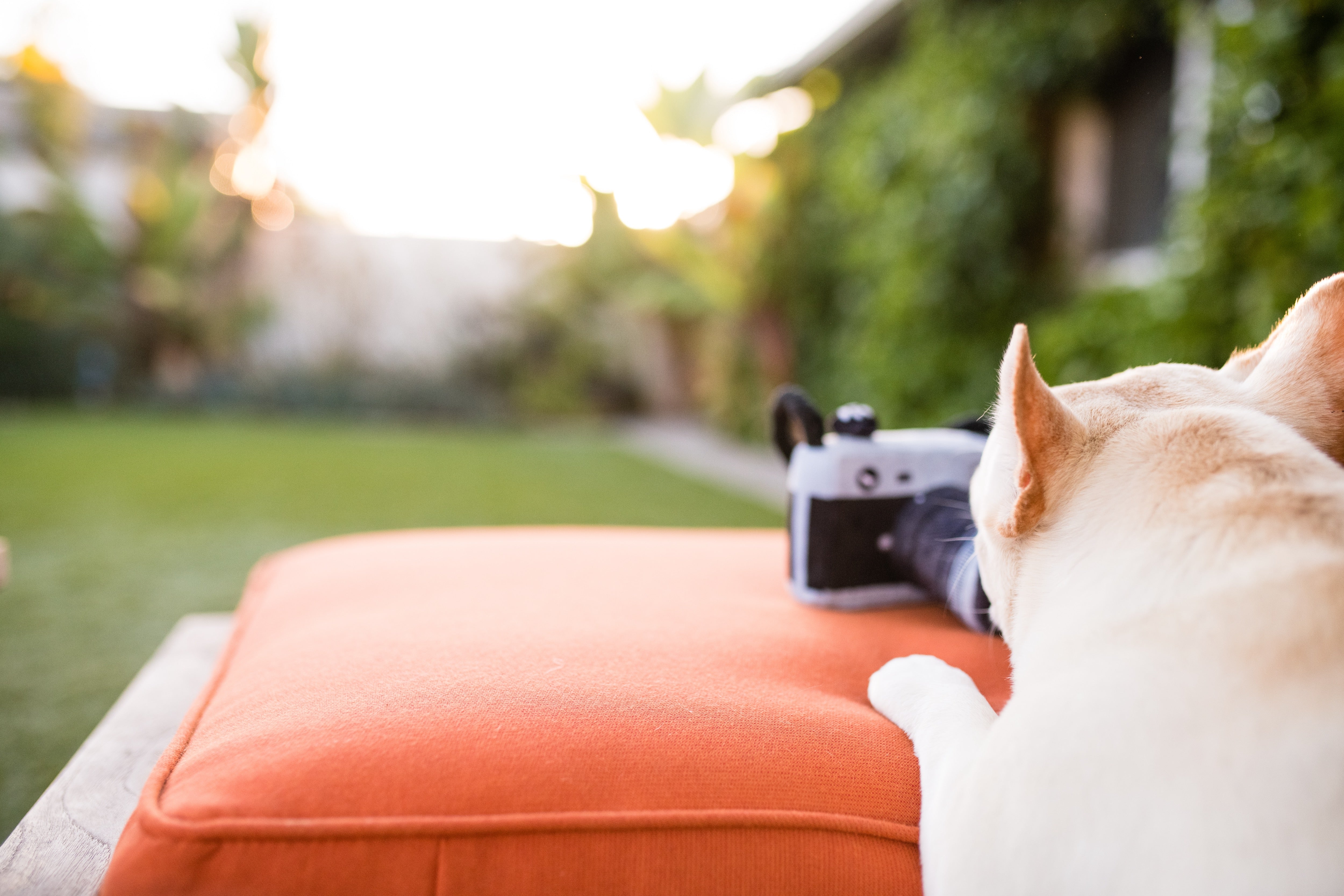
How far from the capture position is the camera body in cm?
150

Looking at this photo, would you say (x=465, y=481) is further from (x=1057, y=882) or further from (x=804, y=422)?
(x=1057, y=882)

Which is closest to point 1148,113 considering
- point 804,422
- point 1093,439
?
point 804,422

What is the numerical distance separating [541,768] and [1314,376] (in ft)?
3.22

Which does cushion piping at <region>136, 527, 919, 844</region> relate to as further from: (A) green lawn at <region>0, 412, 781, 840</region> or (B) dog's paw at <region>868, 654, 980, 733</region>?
(A) green lawn at <region>0, 412, 781, 840</region>

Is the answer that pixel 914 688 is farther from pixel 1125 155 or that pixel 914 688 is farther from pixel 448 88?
pixel 448 88

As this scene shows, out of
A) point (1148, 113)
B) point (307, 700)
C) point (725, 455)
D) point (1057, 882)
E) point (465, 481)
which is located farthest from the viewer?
point (725, 455)

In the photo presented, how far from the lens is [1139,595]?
80cm

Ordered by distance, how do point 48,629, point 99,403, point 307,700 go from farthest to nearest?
point 99,403
point 48,629
point 307,700

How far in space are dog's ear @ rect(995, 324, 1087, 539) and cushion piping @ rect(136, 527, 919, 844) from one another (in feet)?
1.25

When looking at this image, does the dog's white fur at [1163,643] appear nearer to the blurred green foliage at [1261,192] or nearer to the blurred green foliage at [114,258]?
the blurred green foliage at [1261,192]

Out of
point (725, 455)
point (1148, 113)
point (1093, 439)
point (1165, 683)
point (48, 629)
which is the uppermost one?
point (1148, 113)

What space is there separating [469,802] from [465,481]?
17.9 ft

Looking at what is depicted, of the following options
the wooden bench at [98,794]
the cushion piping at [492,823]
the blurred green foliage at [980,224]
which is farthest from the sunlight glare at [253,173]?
the cushion piping at [492,823]

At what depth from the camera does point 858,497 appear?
151 cm
